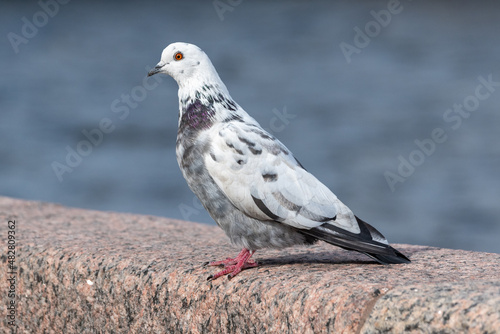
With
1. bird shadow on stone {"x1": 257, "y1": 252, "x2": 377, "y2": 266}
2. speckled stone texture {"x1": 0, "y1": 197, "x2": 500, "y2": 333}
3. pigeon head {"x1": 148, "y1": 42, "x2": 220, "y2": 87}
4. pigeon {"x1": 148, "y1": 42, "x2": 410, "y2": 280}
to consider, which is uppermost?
pigeon head {"x1": 148, "y1": 42, "x2": 220, "y2": 87}

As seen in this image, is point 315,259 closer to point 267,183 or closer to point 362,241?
point 362,241

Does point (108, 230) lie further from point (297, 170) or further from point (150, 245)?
point (297, 170)

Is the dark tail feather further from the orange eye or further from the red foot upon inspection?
the orange eye

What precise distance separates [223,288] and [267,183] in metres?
0.87

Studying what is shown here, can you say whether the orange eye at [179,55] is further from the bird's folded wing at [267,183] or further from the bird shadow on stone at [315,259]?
the bird shadow on stone at [315,259]

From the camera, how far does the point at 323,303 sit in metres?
4.58

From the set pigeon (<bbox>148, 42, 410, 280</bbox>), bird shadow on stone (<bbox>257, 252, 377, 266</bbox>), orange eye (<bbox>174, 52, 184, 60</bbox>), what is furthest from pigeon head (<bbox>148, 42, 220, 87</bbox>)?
bird shadow on stone (<bbox>257, 252, 377, 266</bbox>)

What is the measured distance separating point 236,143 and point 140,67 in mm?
30369

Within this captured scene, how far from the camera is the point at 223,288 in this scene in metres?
5.18

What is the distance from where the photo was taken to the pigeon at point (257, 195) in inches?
213

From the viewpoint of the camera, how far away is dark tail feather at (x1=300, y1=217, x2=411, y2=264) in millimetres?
5324

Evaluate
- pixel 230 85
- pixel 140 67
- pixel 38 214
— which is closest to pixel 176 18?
pixel 140 67

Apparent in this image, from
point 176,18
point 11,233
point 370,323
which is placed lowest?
point 370,323

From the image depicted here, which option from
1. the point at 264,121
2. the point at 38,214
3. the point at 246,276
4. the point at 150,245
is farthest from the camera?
the point at 264,121
